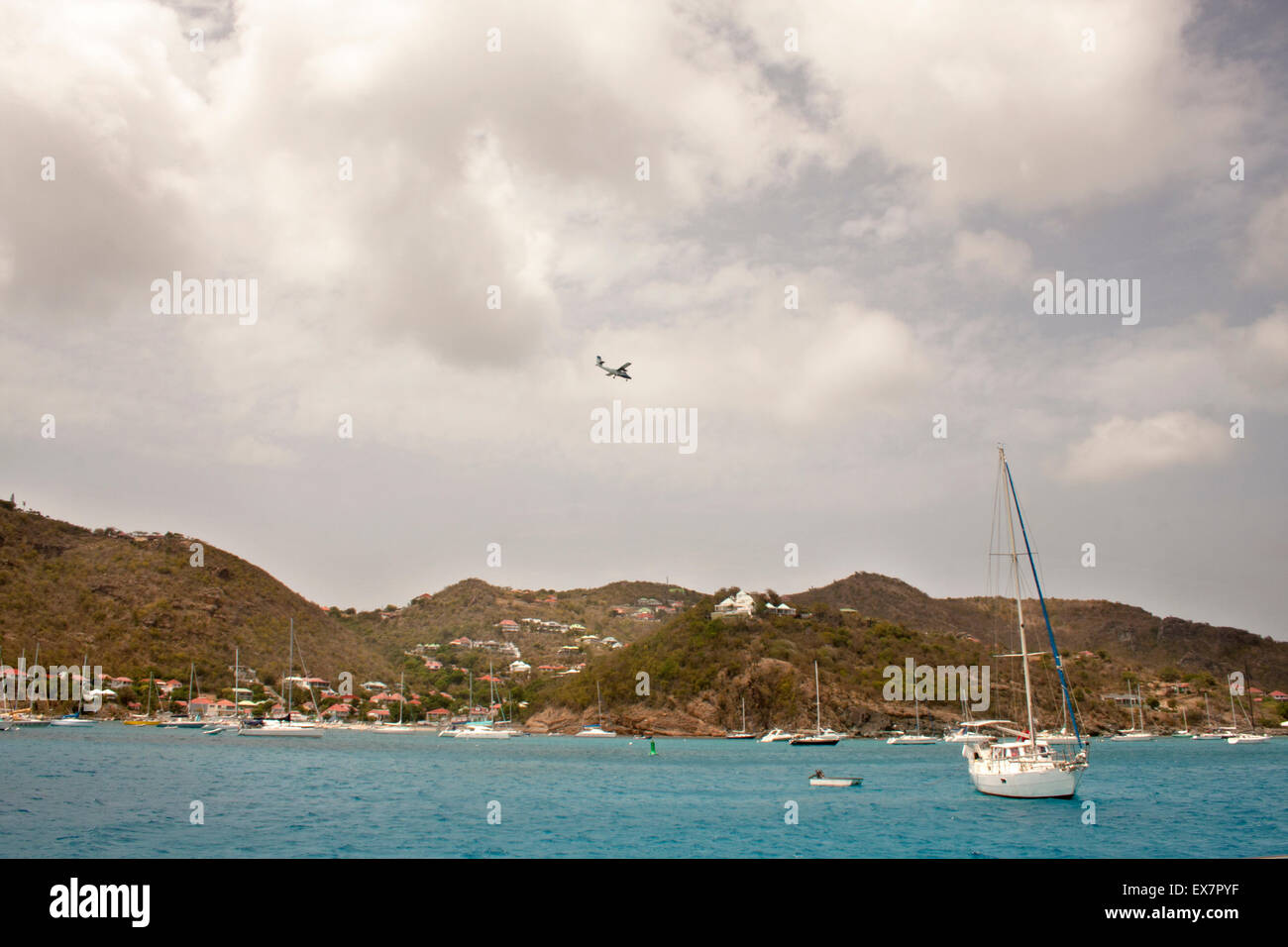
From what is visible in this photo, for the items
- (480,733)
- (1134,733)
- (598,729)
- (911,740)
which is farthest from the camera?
(598,729)

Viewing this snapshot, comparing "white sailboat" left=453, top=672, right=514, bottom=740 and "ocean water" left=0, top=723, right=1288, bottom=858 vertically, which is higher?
"ocean water" left=0, top=723, right=1288, bottom=858

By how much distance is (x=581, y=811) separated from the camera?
3650 centimetres

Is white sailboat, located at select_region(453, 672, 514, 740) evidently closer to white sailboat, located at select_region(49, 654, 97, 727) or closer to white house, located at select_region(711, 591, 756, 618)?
white sailboat, located at select_region(49, 654, 97, 727)

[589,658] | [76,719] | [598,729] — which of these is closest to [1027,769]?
[598,729]

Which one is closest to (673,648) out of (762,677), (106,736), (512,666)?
(762,677)

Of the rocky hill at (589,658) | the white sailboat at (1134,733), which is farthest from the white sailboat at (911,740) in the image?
the white sailboat at (1134,733)

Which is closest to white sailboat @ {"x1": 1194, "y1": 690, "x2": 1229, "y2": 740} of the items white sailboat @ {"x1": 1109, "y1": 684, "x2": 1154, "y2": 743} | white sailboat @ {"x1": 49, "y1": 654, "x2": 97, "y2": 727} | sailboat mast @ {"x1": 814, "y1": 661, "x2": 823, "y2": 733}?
white sailboat @ {"x1": 1109, "y1": 684, "x2": 1154, "y2": 743}

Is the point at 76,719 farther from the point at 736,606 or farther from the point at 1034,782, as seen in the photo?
the point at 1034,782

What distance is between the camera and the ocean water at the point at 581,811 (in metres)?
26.7

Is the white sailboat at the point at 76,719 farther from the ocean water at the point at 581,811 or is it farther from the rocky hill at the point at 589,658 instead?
the ocean water at the point at 581,811

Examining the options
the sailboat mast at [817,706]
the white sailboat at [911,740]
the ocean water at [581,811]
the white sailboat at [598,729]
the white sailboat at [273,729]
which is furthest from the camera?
the white sailboat at [598,729]

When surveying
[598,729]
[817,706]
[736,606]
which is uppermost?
[736,606]

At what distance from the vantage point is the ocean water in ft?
87.6
